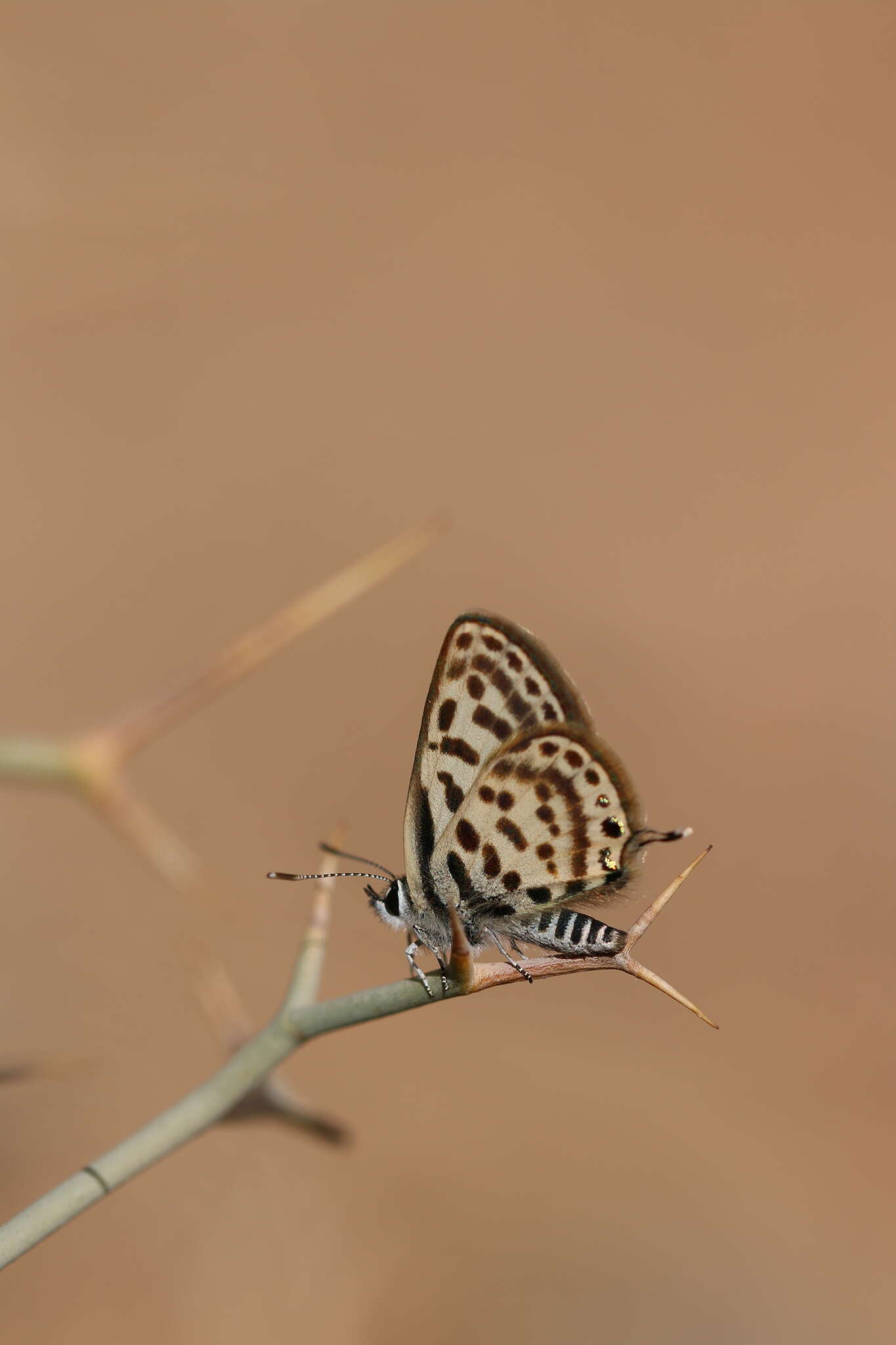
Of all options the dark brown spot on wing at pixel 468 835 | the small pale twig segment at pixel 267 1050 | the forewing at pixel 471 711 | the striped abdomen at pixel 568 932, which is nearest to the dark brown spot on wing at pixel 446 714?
the forewing at pixel 471 711

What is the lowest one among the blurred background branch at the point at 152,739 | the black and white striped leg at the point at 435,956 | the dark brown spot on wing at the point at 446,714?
the black and white striped leg at the point at 435,956

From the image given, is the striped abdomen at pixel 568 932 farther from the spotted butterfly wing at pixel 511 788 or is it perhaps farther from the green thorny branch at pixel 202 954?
the green thorny branch at pixel 202 954

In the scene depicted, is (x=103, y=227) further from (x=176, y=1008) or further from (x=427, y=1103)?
(x=427, y=1103)

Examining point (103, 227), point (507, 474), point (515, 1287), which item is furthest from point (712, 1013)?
point (103, 227)

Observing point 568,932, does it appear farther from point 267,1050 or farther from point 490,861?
point 267,1050

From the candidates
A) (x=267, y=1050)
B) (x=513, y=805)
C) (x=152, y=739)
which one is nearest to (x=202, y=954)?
(x=267, y=1050)
